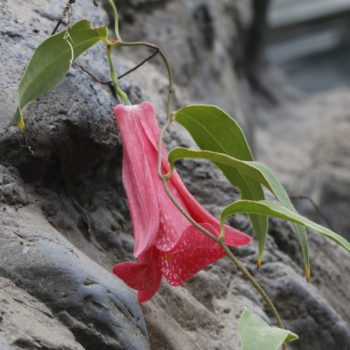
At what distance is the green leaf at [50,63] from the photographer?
1062 mm

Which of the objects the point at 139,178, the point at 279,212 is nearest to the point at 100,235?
the point at 139,178

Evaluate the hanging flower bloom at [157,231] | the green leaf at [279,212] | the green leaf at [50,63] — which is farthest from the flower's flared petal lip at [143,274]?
the green leaf at [50,63]

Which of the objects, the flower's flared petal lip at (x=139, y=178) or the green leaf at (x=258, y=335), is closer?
the green leaf at (x=258, y=335)

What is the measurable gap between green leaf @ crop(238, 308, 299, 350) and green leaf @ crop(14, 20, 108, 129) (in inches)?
15.0

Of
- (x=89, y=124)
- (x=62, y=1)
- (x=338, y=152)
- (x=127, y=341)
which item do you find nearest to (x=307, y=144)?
(x=338, y=152)

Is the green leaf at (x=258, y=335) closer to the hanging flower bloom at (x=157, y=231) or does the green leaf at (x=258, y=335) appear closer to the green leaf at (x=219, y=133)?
the hanging flower bloom at (x=157, y=231)

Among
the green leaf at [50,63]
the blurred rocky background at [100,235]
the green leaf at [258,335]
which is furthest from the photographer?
the green leaf at [50,63]

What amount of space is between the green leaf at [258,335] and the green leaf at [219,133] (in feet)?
0.82

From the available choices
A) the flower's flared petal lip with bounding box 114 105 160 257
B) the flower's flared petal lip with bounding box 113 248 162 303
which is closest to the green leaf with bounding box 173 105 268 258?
the flower's flared petal lip with bounding box 114 105 160 257

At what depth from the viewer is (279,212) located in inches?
36.4

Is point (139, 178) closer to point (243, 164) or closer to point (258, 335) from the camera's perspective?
point (243, 164)

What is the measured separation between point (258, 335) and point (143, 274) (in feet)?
0.65

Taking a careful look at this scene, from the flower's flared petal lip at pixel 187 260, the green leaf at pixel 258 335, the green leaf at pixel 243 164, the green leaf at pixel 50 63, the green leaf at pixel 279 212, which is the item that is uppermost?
the green leaf at pixel 50 63

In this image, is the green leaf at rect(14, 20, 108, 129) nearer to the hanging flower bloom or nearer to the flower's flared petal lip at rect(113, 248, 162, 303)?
the hanging flower bloom
